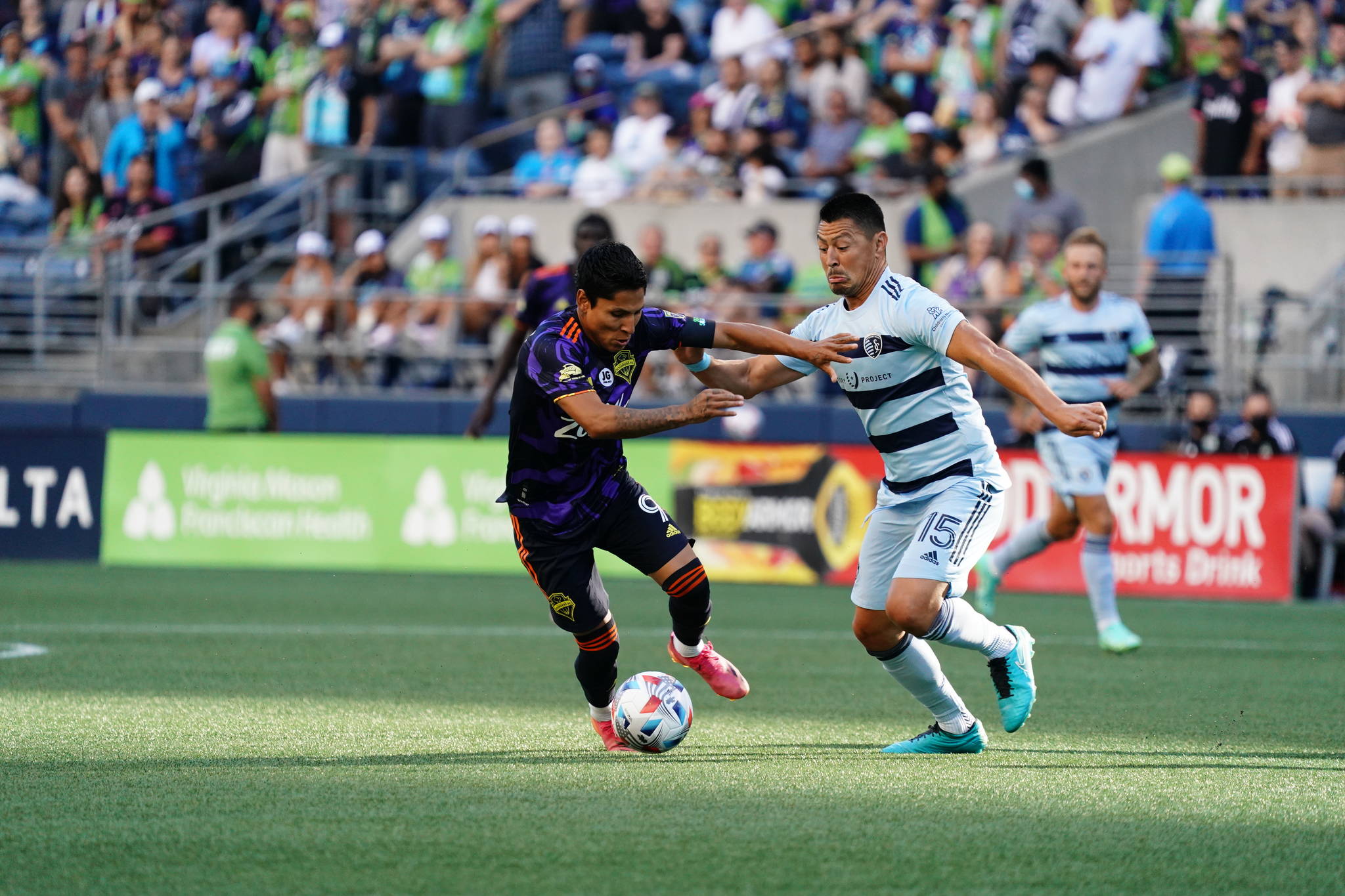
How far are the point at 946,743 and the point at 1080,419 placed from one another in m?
1.37

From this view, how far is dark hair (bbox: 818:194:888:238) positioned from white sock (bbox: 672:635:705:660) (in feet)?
5.35

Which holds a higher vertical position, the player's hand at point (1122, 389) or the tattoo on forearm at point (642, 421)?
the player's hand at point (1122, 389)

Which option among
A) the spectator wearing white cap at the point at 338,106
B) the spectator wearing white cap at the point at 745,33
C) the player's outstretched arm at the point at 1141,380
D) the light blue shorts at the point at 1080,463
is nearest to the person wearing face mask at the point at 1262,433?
the player's outstretched arm at the point at 1141,380

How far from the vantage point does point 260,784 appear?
558cm

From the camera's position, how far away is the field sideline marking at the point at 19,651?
942 centimetres

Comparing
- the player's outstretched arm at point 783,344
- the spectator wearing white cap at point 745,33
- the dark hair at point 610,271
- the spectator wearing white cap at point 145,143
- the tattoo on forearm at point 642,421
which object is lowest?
the tattoo on forearm at point 642,421

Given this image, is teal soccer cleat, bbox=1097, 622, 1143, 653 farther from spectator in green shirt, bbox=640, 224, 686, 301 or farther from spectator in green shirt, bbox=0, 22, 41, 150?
spectator in green shirt, bbox=0, 22, 41, 150

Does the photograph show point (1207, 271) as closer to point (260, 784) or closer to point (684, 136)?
point (684, 136)

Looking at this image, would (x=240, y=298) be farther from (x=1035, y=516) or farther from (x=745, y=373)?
(x=745, y=373)

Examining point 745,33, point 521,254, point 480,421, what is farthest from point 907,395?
point 745,33

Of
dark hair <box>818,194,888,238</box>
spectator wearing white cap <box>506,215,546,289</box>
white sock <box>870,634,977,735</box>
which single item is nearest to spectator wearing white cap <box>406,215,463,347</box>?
spectator wearing white cap <box>506,215,546,289</box>

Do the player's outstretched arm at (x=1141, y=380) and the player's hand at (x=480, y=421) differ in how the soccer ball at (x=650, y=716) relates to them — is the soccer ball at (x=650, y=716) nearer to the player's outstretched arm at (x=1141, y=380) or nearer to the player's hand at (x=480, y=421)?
the player's outstretched arm at (x=1141, y=380)

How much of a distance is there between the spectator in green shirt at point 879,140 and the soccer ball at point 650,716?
12918mm

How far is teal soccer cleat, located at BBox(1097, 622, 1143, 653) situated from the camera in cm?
1013
